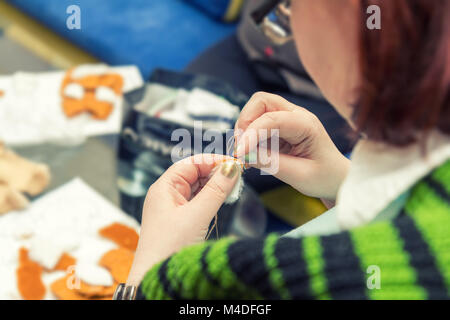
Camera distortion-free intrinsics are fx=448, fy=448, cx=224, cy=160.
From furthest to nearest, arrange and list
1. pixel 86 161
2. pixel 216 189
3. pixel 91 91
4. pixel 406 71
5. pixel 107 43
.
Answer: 1. pixel 107 43
2. pixel 91 91
3. pixel 86 161
4. pixel 216 189
5. pixel 406 71

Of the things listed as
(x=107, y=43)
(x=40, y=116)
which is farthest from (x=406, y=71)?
(x=107, y=43)

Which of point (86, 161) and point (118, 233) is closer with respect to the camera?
point (118, 233)

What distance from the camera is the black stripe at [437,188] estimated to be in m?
0.31

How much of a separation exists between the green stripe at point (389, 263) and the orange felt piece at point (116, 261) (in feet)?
1.14

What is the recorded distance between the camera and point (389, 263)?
0.30 meters

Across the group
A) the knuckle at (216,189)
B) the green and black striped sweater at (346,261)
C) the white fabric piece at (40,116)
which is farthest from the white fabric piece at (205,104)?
the green and black striped sweater at (346,261)

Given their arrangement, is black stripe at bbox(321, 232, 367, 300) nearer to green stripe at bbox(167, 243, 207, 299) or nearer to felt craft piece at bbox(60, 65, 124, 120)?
green stripe at bbox(167, 243, 207, 299)

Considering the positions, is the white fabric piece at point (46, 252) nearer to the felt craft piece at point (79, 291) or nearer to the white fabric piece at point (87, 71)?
the felt craft piece at point (79, 291)

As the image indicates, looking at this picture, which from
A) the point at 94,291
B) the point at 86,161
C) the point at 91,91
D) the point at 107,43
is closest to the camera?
the point at 94,291

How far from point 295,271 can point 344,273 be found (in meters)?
0.03

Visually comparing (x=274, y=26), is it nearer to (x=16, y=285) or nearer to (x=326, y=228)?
(x=326, y=228)
